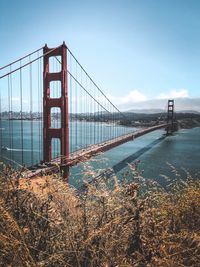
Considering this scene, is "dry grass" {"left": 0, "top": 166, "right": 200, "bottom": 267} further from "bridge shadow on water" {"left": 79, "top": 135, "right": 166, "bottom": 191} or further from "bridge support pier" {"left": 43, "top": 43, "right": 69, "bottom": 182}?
"bridge support pier" {"left": 43, "top": 43, "right": 69, "bottom": 182}

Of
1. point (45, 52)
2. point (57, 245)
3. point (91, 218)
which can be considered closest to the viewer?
point (57, 245)

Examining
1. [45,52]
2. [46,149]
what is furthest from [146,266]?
[45,52]

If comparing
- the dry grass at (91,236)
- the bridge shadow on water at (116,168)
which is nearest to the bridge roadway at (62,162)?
the bridge shadow on water at (116,168)

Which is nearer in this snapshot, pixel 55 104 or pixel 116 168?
pixel 55 104

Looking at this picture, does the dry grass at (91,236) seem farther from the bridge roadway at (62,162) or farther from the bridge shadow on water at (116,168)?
the bridge roadway at (62,162)

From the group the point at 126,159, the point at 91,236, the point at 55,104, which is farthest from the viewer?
the point at 126,159

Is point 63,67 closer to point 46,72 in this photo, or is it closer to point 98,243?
point 46,72

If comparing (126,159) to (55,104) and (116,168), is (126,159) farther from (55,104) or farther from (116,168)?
(55,104)

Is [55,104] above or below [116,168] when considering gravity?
above

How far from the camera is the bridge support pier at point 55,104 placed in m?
16.7

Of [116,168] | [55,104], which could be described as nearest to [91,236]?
[55,104]

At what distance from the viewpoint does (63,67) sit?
17.2m

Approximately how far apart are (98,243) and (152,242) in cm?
73

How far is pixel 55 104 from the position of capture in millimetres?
17453
